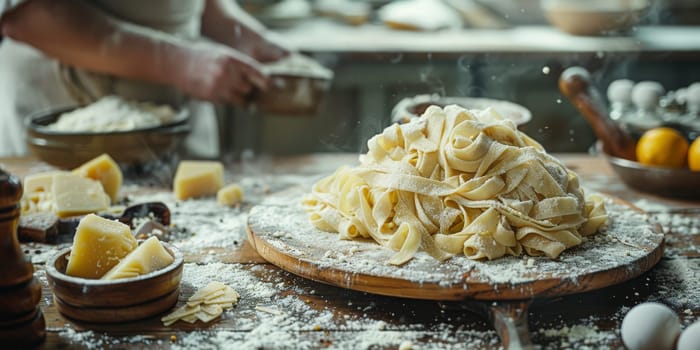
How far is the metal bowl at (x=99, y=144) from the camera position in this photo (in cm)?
241

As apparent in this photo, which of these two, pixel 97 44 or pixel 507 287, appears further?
pixel 97 44

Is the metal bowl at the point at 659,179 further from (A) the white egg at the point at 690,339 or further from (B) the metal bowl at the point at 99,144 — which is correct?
(B) the metal bowl at the point at 99,144

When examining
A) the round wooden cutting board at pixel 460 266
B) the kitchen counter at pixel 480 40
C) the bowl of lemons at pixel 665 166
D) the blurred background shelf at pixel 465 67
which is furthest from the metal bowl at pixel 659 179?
the kitchen counter at pixel 480 40

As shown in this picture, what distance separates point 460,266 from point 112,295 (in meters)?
0.66

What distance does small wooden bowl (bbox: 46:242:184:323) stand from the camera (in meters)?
1.36

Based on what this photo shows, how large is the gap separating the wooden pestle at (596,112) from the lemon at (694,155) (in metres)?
0.21

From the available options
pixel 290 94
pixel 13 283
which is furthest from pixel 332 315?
pixel 290 94

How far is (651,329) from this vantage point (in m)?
1.25

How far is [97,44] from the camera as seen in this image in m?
2.80

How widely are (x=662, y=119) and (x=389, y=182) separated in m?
1.45

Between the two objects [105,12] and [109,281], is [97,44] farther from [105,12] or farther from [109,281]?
[109,281]

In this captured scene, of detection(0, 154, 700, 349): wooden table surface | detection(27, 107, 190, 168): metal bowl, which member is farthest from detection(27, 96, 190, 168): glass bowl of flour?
detection(0, 154, 700, 349): wooden table surface

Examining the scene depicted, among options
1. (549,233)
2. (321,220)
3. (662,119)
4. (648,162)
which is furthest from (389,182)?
(662,119)

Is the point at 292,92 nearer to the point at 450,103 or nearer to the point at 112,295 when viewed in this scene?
the point at 450,103
